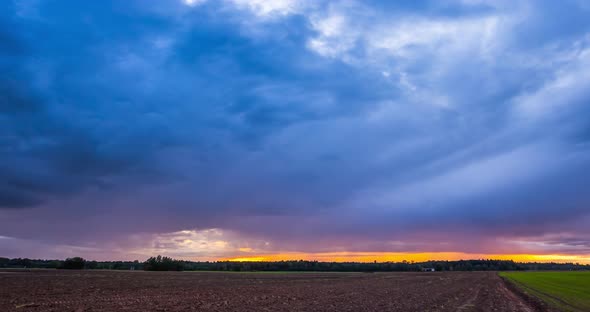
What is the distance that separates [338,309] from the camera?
1056 inches

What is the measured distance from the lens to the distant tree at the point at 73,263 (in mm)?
114887

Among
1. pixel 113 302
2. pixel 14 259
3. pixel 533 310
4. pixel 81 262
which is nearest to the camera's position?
pixel 113 302

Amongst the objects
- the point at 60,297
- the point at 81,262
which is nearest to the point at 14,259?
the point at 81,262

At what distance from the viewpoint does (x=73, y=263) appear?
11538 cm

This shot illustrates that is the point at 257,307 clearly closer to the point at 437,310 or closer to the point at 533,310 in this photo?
the point at 437,310

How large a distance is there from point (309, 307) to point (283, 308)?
6.51 feet

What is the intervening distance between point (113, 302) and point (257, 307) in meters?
9.03

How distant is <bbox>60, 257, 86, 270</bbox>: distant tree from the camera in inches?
4523

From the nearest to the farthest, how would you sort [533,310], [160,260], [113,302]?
[113,302] → [533,310] → [160,260]

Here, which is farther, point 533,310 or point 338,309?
point 533,310

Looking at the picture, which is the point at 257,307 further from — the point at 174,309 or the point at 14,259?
the point at 14,259

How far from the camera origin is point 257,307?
88.6ft

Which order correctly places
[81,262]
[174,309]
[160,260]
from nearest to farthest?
[174,309] < [81,262] < [160,260]

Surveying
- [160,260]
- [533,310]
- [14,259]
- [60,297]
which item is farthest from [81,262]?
[533,310]
